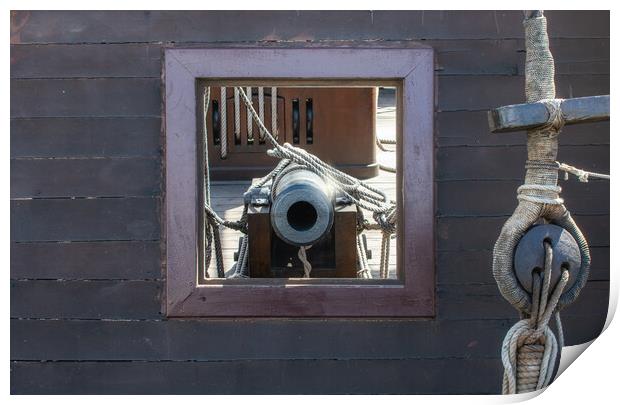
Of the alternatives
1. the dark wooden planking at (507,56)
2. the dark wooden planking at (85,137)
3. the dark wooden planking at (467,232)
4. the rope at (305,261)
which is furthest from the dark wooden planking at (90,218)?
the rope at (305,261)

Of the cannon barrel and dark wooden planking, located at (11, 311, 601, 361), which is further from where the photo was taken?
the cannon barrel

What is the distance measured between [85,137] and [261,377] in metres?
0.88

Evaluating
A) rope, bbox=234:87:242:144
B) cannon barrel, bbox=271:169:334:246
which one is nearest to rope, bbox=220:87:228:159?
rope, bbox=234:87:242:144

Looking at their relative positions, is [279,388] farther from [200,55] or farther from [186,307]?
[200,55]

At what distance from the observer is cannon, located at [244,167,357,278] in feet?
13.6

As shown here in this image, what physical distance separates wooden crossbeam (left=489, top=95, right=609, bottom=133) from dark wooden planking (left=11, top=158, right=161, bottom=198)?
1285 mm

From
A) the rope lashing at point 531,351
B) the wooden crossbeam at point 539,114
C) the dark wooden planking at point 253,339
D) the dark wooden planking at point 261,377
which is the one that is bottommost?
the dark wooden planking at point 261,377

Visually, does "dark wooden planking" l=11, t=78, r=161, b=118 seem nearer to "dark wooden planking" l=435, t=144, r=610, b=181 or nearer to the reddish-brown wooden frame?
the reddish-brown wooden frame

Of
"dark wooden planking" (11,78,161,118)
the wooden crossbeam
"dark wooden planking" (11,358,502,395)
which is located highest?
"dark wooden planking" (11,78,161,118)

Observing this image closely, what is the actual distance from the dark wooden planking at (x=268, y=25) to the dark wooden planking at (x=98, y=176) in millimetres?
353

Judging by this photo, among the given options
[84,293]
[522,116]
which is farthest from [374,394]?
[522,116]

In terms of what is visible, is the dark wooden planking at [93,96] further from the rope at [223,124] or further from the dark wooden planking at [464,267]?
the rope at [223,124]

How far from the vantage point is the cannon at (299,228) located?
13.6 feet

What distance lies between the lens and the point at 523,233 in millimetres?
2359
